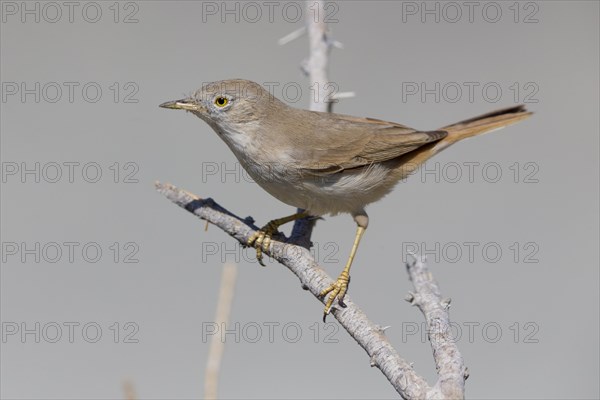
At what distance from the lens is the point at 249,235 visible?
4.99 m

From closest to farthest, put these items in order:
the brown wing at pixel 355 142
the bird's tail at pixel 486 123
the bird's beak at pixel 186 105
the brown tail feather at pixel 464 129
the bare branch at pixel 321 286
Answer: the bare branch at pixel 321 286
the bird's beak at pixel 186 105
the brown wing at pixel 355 142
the brown tail feather at pixel 464 129
the bird's tail at pixel 486 123

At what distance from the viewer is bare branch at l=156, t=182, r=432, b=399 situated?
310 cm

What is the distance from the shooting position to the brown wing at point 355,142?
5.18m

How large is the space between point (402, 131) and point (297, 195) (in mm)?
1057

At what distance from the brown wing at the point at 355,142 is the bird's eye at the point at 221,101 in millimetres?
619

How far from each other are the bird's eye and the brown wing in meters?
0.62

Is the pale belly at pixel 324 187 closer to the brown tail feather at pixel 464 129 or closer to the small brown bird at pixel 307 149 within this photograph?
the small brown bird at pixel 307 149

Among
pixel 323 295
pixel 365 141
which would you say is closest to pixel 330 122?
pixel 365 141

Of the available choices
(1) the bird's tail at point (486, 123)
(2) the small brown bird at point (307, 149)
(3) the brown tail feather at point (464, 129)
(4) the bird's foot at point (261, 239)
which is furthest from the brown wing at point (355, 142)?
(4) the bird's foot at point (261, 239)

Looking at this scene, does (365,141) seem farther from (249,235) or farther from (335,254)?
(335,254)

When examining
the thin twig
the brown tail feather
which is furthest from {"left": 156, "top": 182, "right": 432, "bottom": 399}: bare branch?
the brown tail feather

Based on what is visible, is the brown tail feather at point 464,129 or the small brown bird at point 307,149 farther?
the brown tail feather at point 464,129

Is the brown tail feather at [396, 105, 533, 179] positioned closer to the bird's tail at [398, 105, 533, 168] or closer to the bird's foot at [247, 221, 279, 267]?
the bird's tail at [398, 105, 533, 168]

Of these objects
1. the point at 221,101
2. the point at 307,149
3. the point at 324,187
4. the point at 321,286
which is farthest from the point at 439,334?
the point at 221,101
